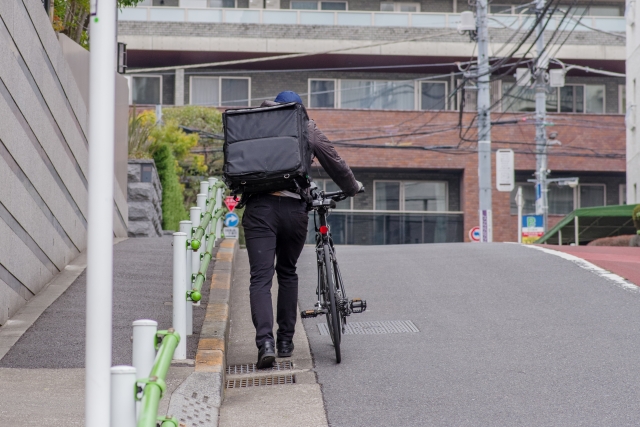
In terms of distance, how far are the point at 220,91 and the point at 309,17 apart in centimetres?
399

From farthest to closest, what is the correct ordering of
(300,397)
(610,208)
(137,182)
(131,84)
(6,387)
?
(131,84)
(610,208)
(137,182)
(300,397)
(6,387)

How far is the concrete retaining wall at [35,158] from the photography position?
7277mm

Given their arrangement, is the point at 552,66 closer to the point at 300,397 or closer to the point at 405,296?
the point at 405,296

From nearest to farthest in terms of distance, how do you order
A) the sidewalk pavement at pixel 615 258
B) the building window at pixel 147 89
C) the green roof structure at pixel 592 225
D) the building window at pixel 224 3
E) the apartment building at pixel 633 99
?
the sidewalk pavement at pixel 615 258 → the green roof structure at pixel 592 225 → the apartment building at pixel 633 99 → the building window at pixel 147 89 → the building window at pixel 224 3

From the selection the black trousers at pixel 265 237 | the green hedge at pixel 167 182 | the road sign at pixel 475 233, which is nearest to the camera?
the black trousers at pixel 265 237

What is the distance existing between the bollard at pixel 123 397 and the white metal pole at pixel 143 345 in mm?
364

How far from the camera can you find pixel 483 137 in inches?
1030

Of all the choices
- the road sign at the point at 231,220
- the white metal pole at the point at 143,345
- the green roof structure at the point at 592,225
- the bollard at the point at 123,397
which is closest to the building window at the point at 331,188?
the road sign at the point at 231,220

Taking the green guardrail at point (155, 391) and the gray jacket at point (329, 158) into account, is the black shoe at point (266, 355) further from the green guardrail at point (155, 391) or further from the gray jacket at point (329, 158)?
the green guardrail at point (155, 391)

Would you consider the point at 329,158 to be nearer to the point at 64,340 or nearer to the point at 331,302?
the point at 331,302

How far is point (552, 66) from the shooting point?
3447 centimetres

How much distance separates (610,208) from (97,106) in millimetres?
20020

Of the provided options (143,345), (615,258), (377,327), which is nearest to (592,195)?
(615,258)

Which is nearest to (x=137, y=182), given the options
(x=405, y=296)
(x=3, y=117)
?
(x=405, y=296)
